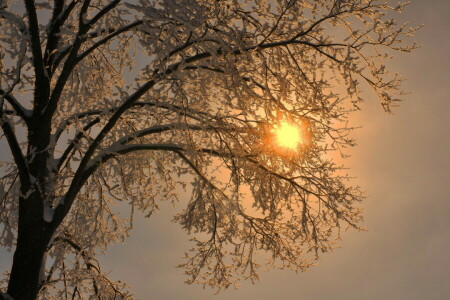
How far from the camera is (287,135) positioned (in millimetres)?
7527

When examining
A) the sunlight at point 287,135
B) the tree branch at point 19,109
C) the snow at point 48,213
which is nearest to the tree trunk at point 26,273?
the snow at point 48,213

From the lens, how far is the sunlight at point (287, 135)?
738cm

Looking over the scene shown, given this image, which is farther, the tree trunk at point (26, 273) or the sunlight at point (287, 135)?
the sunlight at point (287, 135)

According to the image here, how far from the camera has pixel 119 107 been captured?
7316mm

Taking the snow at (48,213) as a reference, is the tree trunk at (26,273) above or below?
below

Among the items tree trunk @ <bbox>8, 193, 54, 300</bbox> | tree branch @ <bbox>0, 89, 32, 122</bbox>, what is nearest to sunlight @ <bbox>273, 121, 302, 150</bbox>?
tree trunk @ <bbox>8, 193, 54, 300</bbox>

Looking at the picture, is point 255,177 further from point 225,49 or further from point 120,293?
point 120,293

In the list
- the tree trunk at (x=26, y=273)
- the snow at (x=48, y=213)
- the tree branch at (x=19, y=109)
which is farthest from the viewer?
the tree branch at (x=19, y=109)

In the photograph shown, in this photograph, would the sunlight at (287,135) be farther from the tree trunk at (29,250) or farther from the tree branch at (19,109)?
the tree branch at (19,109)

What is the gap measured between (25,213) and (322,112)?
4.71 m

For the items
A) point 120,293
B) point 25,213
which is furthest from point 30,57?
point 120,293

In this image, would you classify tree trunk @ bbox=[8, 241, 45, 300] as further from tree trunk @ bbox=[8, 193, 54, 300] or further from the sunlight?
the sunlight

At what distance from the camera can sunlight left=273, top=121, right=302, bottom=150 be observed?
24.2ft

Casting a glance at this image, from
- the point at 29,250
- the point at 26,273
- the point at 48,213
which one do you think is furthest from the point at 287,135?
the point at 26,273
